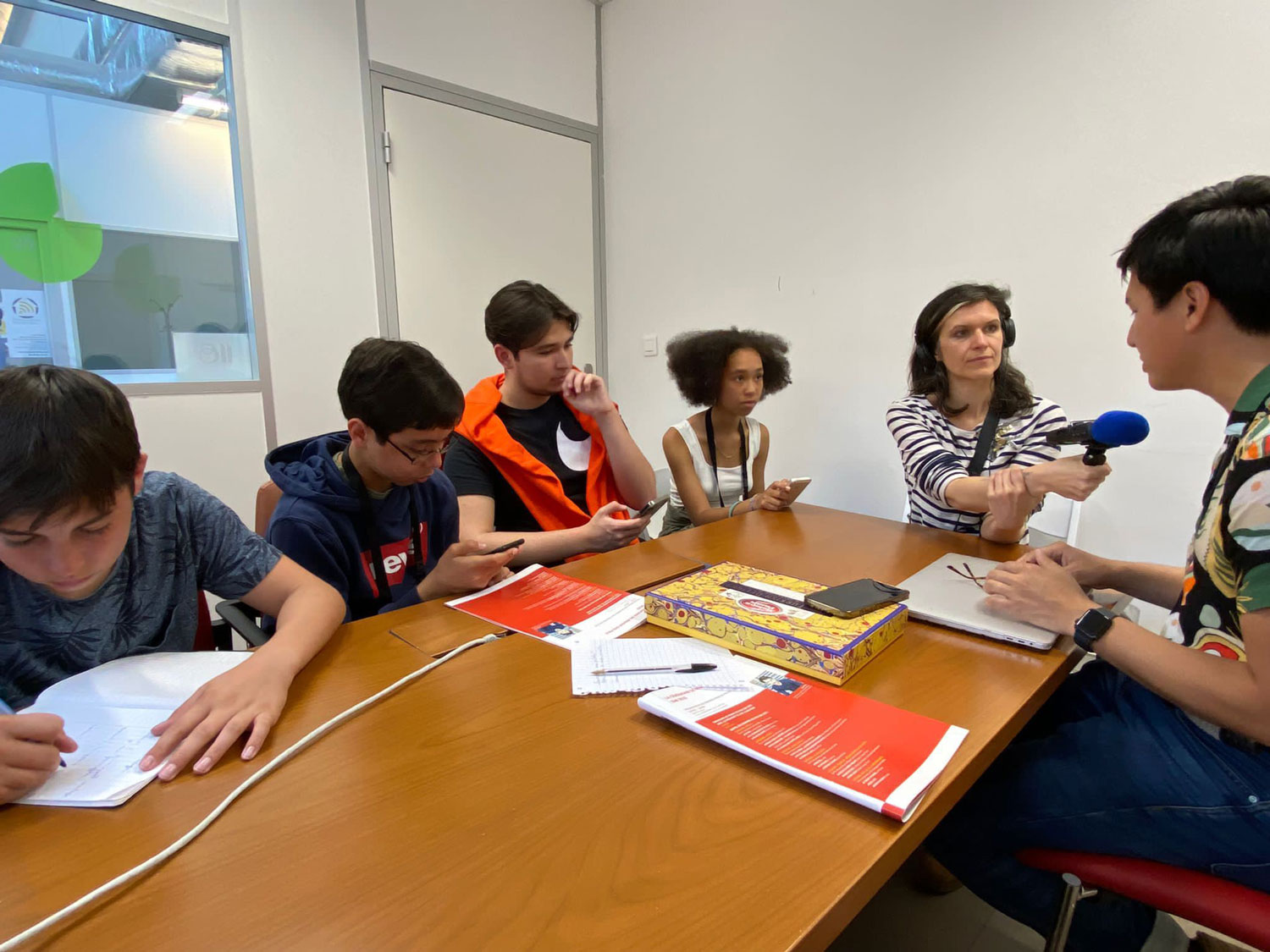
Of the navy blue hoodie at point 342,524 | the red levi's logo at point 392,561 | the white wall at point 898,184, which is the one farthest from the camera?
the white wall at point 898,184

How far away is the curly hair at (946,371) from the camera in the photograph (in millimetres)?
1850

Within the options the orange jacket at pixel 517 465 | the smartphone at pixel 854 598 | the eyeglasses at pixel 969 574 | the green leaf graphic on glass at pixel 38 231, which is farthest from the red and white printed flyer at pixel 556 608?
the green leaf graphic on glass at pixel 38 231

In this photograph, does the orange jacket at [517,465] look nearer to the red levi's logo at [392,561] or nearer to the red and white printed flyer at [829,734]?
the red levi's logo at [392,561]

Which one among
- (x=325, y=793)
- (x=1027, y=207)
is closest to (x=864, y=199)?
(x=1027, y=207)

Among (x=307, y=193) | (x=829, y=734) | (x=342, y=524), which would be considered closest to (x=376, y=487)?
(x=342, y=524)

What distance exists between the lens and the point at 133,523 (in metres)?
1.03

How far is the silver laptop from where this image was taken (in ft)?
3.38

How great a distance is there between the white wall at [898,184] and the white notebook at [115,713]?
2604 millimetres

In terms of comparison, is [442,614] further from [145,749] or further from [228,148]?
[228,148]

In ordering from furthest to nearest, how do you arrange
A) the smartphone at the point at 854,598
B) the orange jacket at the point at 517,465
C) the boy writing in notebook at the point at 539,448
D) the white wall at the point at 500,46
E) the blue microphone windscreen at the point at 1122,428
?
the white wall at the point at 500,46 < the orange jacket at the point at 517,465 < the boy writing in notebook at the point at 539,448 < the blue microphone windscreen at the point at 1122,428 < the smartphone at the point at 854,598

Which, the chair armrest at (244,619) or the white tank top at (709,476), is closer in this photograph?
the chair armrest at (244,619)

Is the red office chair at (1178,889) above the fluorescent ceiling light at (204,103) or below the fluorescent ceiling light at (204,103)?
below

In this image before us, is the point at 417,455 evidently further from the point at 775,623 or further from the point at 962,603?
the point at 962,603

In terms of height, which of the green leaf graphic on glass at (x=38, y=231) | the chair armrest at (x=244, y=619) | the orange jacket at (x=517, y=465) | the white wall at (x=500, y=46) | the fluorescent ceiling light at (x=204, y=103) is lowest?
the chair armrest at (x=244, y=619)
